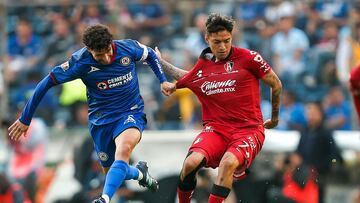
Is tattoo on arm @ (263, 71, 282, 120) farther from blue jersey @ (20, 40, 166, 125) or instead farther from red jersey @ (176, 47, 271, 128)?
blue jersey @ (20, 40, 166, 125)

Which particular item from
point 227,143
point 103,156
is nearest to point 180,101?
point 103,156

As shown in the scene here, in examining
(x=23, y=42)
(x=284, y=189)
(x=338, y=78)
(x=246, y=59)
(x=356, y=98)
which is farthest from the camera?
(x=23, y=42)

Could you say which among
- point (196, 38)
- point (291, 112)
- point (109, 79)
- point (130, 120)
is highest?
point (109, 79)

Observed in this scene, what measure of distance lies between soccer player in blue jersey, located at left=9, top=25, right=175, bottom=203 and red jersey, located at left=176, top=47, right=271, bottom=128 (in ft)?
1.58

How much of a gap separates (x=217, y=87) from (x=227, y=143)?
727 mm

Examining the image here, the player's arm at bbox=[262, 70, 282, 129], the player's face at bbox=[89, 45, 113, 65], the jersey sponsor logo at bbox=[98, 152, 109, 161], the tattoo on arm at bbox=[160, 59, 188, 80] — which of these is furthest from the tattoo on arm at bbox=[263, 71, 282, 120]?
the jersey sponsor logo at bbox=[98, 152, 109, 161]

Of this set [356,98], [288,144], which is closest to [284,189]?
[288,144]

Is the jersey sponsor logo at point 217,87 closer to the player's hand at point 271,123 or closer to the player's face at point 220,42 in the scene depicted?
the player's face at point 220,42

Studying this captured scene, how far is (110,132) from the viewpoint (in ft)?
48.6

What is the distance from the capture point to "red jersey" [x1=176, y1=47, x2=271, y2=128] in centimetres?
1436

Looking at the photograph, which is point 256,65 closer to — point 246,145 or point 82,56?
point 246,145

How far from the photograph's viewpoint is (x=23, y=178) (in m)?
20.0

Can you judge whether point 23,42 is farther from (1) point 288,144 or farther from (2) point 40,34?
(1) point 288,144

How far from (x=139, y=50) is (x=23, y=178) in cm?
606
